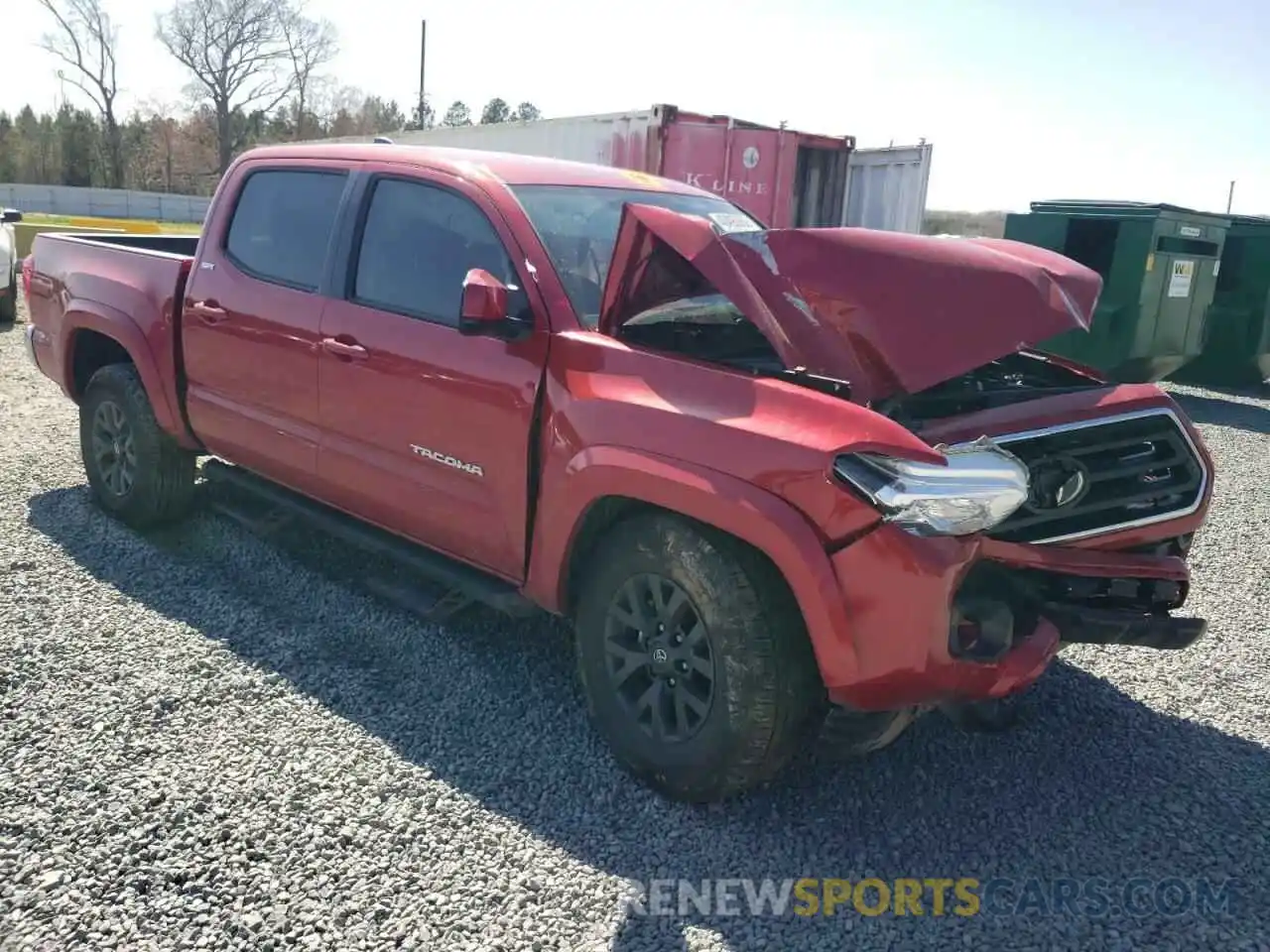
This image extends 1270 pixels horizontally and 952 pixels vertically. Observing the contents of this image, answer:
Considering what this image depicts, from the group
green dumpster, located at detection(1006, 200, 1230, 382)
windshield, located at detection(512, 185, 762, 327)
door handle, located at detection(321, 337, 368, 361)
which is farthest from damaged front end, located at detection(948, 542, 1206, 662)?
green dumpster, located at detection(1006, 200, 1230, 382)

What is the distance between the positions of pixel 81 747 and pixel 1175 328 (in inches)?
424

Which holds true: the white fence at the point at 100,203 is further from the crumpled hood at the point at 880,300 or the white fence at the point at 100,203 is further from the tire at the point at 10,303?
the crumpled hood at the point at 880,300

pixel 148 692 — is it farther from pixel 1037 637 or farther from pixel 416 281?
pixel 1037 637

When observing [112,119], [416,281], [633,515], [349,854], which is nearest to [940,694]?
[633,515]

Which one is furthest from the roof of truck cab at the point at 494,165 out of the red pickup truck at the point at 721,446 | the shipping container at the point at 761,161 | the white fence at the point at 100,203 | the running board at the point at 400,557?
the white fence at the point at 100,203

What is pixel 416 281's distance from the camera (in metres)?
3.84

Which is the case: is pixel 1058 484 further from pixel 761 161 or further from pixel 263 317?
pixel 761 161

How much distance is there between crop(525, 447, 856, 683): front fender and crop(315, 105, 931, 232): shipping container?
395 inches

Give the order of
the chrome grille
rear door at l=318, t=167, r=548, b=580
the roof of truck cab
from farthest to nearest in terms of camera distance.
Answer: the roof of truck cab < rear door at l=318, t=167, r=548, b=580 < the chrome grille

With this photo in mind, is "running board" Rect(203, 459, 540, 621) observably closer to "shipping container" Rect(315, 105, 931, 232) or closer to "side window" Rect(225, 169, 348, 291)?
"side window" Rect(225, 169, 348, 291)

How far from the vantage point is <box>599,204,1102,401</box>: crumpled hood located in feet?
9.50

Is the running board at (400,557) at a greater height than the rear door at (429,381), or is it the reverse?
the rear door at (429,381)

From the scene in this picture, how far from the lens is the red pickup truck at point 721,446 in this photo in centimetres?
268

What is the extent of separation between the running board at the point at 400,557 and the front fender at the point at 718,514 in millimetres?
372
